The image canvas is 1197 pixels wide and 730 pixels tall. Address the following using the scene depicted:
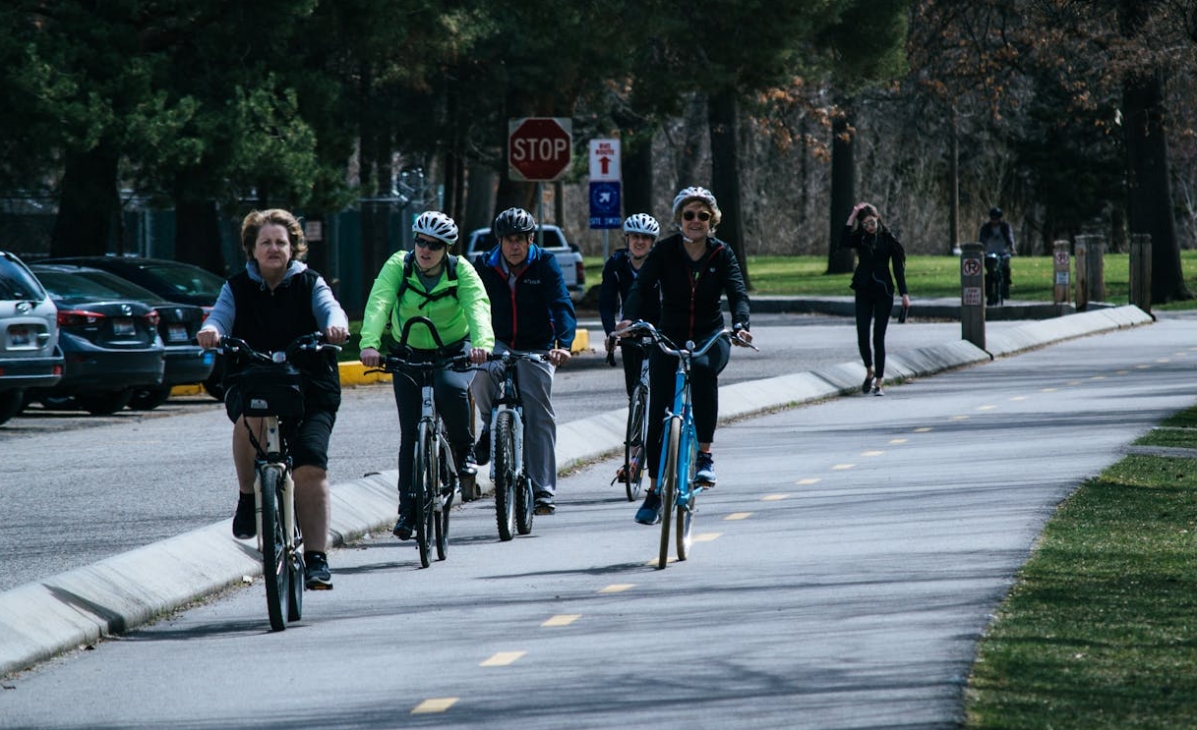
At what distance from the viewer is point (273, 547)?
27.9 ft

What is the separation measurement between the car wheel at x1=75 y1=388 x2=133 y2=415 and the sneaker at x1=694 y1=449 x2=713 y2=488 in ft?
35.3

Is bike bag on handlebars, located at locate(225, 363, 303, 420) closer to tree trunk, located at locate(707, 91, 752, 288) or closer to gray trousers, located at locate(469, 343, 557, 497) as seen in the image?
gray trousers, located at locate(469, 343, 557, 497)

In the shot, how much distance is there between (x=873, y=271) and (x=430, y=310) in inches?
405

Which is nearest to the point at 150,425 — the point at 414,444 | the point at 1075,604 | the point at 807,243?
the point at 414,444

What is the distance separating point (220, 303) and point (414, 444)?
7.12 ft

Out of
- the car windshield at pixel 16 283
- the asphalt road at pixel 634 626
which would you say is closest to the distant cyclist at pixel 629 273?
the asphalt road at pixel 634 626

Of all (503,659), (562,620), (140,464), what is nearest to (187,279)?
(140,464)

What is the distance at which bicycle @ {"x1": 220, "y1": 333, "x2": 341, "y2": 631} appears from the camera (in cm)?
856

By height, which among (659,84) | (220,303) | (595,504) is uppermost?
(659,84)

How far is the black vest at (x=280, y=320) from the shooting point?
9023 millimetres

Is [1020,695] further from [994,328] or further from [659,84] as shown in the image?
[659,84]

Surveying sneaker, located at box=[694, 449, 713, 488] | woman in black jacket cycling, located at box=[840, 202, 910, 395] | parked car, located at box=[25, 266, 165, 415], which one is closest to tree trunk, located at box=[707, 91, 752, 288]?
woman in black jacket cycling, located at box=[840, 202, 910, 395]

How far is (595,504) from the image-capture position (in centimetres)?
1298

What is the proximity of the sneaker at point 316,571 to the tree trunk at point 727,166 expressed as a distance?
1399 inches
